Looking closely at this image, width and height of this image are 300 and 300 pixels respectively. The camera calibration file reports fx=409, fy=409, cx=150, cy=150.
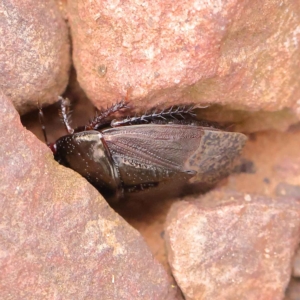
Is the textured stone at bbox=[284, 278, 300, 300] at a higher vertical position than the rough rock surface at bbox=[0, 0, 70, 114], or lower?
lower

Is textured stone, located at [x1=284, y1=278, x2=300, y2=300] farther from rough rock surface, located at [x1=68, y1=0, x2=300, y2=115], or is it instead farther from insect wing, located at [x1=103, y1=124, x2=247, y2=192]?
rough rock surface, located at [x1=68, y1=0, x2=300, y2=115]

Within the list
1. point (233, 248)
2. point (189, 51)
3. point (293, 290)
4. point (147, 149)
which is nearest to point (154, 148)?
point (147, 149)

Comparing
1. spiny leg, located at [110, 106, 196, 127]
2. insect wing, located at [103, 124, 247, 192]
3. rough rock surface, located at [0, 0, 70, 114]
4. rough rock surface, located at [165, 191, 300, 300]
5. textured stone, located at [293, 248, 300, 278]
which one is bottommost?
textured stone, located at [293, 248, 300, 278]

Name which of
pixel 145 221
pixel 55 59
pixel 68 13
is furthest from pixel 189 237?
pixel 68 13

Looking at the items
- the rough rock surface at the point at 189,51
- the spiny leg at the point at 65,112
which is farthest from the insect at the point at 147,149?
the rough rock surface at the point at 189,51

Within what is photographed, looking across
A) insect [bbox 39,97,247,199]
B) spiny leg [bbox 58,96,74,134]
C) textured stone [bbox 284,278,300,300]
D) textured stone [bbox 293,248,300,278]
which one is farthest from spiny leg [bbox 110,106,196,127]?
textured stone [bbox 284,278,300,300]

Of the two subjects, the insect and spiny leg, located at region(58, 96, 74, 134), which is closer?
the insect

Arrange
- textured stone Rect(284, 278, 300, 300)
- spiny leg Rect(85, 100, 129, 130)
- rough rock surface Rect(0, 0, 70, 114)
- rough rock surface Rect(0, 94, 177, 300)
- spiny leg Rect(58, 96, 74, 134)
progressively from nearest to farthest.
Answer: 1. rough rock surface Rect(0, 94, 177, 300)
2. rough rock surface Rect(0, 0, 70, 114)
3. spiny leg Rect(85, 100, 129, 130)
4. spiny leg Rect(58, 96, 74, 134)
5. textured stone Rect(284, 278, 300, 300)

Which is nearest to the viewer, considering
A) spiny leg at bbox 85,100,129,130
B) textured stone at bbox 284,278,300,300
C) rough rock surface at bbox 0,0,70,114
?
rough rock surface at bbox 0,0,70,114
